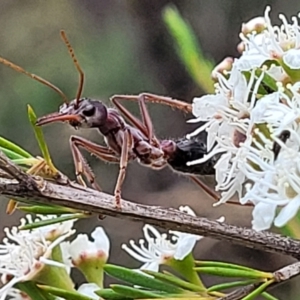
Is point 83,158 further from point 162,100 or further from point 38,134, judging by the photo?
point 38,134

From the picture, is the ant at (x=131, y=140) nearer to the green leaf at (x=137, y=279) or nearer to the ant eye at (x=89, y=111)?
the ant eye at (x=89, y=111)

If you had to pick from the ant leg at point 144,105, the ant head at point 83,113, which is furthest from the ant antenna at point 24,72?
the ant leg at point 144,105

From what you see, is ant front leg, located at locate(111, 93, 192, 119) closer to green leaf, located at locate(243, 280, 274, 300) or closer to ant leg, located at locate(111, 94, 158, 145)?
ant leg, located at locate(111, 94, 158, 145)

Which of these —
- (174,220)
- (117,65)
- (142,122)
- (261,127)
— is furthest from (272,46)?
(117,65)

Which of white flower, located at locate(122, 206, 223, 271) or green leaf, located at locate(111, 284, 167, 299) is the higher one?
white flower, located at locate(122, 206, 223, 271)

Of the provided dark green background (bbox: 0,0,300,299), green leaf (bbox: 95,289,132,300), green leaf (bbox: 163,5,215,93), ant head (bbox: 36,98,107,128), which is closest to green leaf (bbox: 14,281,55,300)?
green leaf (bbox: 95,289,132,300)

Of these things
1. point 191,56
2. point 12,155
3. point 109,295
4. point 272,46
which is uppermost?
point 191,56

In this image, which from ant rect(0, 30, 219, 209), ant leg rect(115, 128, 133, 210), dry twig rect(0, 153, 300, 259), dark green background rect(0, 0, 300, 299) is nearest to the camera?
dry twig rect(0, 153, 300, 259)

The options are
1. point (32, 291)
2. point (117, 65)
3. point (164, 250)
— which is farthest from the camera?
point (117, 65)

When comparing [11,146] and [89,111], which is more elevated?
[89,111]
